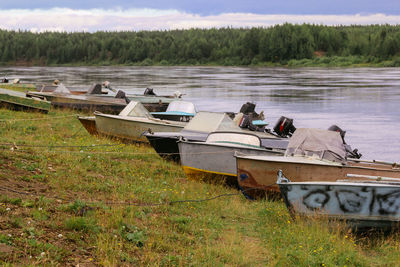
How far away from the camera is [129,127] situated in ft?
60.2

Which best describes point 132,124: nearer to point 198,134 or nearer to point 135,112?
point 135,112

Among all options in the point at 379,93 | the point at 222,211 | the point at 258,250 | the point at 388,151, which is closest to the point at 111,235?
the point at 258,250

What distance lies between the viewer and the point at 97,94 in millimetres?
29203

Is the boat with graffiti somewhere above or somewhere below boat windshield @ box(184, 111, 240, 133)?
below

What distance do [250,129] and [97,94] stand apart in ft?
47.7

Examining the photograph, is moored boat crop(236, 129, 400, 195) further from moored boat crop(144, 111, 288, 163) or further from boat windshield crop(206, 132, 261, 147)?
moored boat crop(144, 111, 288, 163)

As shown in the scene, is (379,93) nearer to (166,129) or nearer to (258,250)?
(166,129)

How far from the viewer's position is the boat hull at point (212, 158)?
1288 cm

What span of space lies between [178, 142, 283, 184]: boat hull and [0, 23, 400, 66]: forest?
109242 millimetres

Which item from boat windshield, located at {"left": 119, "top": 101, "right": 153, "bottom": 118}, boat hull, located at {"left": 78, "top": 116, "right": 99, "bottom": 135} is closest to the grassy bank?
boat windshield, located at {"left": 119, "top": 101, "right": 153, "bottom": 118}

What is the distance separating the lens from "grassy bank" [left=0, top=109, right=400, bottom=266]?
267 inches

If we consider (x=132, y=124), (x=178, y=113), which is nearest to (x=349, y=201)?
(x=132, y=124)

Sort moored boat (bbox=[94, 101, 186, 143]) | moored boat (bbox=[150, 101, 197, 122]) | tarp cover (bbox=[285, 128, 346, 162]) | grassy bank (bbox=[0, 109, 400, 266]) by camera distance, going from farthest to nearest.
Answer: moored boat (bbox=[150, 101, 197, 122]), moored boat (bbox=[94, 101, 186, 143]), tarp cover (bbox=[285, 128, 346, 162]), grassy bank (bbox=[0, 109, 400, 266])

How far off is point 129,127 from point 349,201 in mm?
10661
